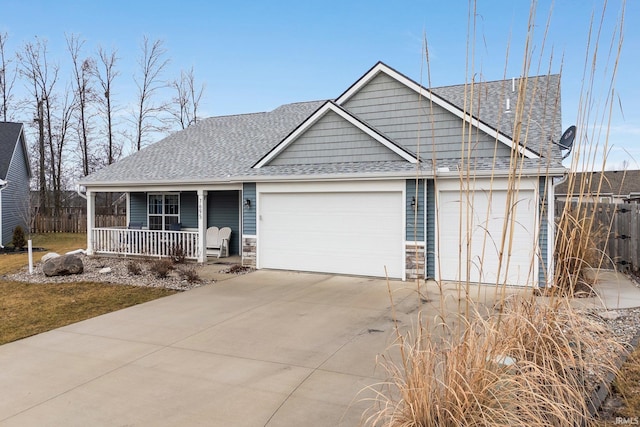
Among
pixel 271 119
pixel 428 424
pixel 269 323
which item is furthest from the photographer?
pixel 271 119

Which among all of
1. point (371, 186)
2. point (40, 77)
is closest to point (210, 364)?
point (371, 186)

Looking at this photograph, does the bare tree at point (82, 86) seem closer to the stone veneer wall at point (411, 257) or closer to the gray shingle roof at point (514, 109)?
the gray shingle roof at point (514, 109)

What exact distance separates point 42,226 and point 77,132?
7.81 metres

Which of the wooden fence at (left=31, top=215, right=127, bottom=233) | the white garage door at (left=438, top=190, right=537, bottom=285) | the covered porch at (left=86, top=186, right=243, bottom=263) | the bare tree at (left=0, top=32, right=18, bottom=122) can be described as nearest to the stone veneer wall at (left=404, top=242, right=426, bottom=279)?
the white garage door at (left=438, top=190, right=537, bottom=285)

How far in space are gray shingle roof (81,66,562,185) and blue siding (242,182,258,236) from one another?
0.37 meters

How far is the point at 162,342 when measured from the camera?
17.8 feet

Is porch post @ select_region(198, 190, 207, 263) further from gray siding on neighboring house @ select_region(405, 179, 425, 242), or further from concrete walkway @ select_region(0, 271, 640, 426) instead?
gray siding on neighboring house @ select_region(405, 179, 425, 242)

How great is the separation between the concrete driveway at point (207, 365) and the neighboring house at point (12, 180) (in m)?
15.1

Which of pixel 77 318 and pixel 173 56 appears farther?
pixel 173 56

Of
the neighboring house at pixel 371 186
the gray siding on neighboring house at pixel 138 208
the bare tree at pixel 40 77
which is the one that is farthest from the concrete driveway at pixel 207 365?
the bare tree at pixel 40 77

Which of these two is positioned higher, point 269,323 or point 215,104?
point 215,104

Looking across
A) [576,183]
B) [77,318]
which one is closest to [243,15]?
[77,318]

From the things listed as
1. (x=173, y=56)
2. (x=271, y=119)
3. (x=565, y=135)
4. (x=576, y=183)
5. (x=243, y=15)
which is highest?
(x=173, y=56)

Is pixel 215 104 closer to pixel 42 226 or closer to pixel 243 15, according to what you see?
pixel 42 226
